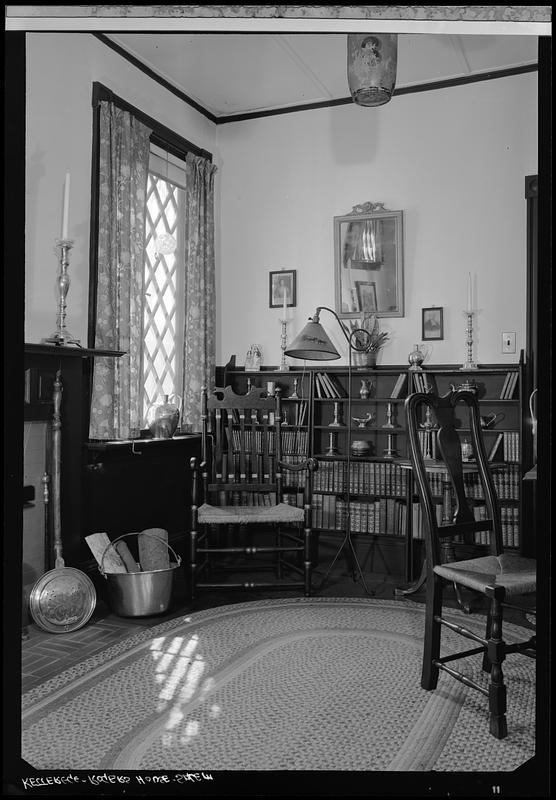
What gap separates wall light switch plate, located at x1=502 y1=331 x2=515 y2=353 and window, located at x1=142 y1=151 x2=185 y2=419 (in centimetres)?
230

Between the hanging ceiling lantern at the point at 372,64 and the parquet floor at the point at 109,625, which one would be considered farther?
the hanging ceiling lantern at the point at 372,64

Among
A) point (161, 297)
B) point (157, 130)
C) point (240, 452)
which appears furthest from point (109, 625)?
point (157, 130)

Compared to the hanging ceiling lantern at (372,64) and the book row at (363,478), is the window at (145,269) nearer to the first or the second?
the book row at (363,478)

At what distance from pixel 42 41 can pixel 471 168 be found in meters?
2.80

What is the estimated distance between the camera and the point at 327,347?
4070 millimetres

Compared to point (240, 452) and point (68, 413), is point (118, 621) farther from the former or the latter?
point (240, 452)

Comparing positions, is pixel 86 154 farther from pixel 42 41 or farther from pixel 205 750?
pixel 205 750

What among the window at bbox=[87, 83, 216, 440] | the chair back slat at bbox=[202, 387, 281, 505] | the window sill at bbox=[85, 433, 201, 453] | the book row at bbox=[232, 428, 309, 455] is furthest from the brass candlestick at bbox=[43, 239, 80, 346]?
the book row at bbox=[232, 428, 309, 455]

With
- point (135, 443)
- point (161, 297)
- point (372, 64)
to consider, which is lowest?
point (135, 443)

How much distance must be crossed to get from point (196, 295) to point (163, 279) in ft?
0.87

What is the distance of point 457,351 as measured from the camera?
4.50 meters

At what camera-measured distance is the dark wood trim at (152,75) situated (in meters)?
3.94

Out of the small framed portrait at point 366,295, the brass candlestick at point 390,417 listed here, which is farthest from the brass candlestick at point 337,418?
the small framed portrait at point 366,295

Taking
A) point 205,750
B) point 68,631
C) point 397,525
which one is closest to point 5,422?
point 205,750
